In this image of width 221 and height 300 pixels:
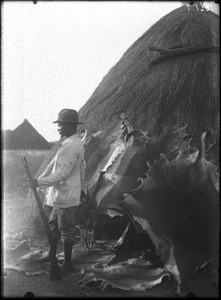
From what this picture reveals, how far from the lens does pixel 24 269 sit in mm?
3938

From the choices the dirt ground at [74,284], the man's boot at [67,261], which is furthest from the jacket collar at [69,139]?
the dirt ground at [74,284]

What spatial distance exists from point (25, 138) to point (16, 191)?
14.9ft

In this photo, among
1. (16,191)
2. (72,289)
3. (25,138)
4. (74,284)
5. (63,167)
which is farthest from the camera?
(25,138)

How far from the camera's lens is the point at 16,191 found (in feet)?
33.2

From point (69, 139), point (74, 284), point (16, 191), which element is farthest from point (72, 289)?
point (16, 191)

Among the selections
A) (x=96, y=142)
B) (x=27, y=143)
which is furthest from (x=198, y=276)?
(x=27, y=143)

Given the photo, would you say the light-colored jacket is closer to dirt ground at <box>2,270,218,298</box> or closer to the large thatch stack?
dirt ground at <box>2,270,218,298</box>

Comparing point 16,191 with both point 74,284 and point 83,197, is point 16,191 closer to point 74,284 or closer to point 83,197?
point 83,197

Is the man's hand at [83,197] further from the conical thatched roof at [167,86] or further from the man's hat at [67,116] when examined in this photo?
the conical thatched roof at [167,86]

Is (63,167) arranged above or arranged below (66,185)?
above

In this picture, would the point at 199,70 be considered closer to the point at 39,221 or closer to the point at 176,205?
the point at 176,205

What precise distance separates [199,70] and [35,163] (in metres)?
8.49

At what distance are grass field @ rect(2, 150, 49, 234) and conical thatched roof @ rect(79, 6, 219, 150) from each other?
1670 millimetres

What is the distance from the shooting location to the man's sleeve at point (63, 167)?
3.62m
